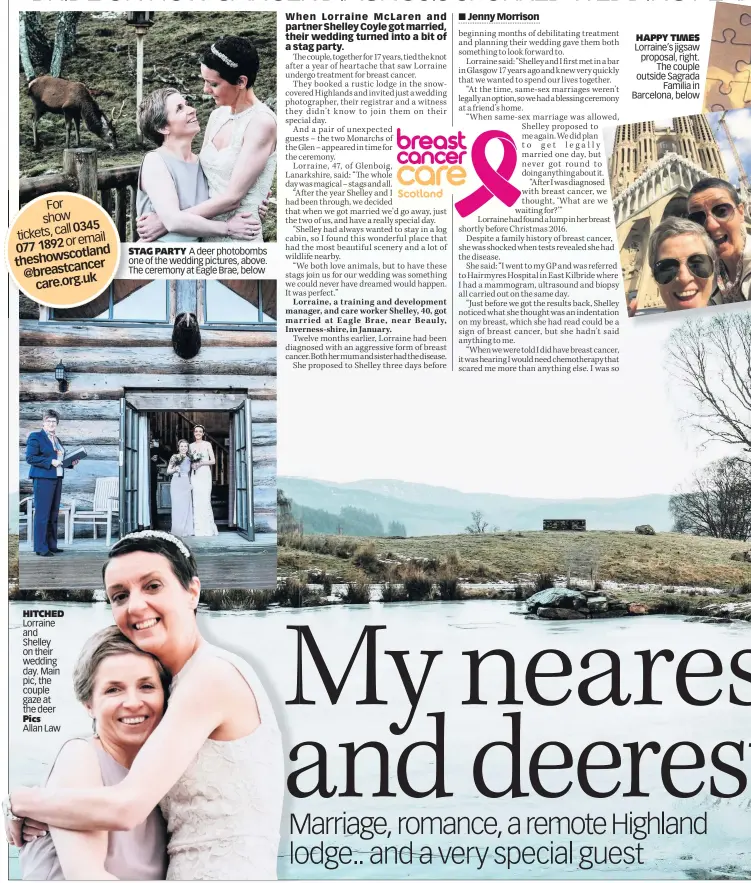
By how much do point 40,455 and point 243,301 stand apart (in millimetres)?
1509

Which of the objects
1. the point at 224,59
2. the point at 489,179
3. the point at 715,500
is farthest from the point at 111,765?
the point at 224,59

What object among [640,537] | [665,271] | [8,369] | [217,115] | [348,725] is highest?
[217,115]

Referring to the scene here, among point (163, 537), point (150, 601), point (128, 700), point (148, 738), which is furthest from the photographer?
point (163, 537)

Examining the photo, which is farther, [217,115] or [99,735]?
[217,115]

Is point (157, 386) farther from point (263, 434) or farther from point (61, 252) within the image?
point (61, 252)

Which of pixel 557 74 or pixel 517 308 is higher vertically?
pixel 557 74

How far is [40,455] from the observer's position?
6684mm

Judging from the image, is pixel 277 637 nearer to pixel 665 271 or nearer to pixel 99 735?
pixel 99 735

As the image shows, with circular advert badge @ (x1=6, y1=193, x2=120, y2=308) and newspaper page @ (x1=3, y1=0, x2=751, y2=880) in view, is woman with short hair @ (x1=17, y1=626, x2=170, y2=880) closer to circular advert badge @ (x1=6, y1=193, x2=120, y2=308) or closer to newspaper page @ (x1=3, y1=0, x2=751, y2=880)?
newspaper page @ (x1=3, y1=0, x2=751, y2=880)

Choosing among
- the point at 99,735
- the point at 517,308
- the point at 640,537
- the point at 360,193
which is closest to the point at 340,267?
the point at 360,193

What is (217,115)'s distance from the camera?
684 centimetres

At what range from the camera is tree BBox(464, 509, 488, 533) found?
22.1 ft

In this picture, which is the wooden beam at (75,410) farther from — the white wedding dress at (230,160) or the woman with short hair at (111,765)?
the woman with short hair at (111,765)

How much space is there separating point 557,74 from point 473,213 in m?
0.99
